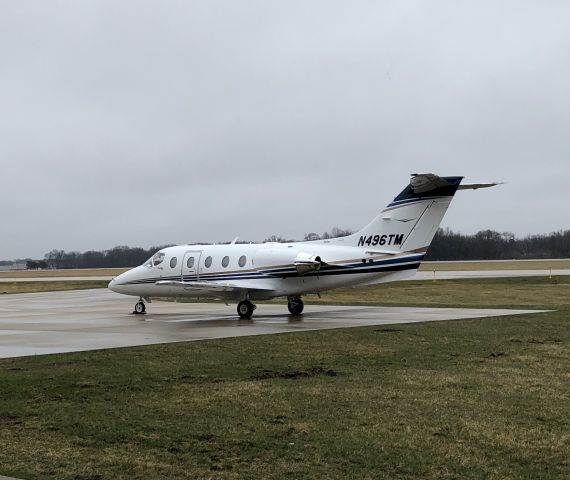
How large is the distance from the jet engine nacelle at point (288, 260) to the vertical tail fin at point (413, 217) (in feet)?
6.11

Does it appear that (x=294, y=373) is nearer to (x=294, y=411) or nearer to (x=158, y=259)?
(x=294, y=411)

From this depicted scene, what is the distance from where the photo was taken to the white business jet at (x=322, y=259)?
23766mm

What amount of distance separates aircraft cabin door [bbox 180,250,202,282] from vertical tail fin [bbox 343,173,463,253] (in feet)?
23.2

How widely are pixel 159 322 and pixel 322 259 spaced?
596 centimetres

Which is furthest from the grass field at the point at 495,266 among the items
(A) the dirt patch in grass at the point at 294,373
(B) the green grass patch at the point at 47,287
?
(A) the dirt patch in grass at the point at 294,373

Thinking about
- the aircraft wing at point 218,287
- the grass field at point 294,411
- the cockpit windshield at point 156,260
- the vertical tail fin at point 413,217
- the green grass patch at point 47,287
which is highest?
the vertical tail fin at point 413,217

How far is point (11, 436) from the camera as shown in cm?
792

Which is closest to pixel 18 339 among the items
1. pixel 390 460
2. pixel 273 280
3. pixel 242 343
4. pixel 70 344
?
pixel 70 344

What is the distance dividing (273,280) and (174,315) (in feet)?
16.7

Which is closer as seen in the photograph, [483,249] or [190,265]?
[190,265]

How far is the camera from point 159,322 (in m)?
24.7

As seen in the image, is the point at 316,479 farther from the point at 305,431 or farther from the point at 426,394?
the point at 426,394

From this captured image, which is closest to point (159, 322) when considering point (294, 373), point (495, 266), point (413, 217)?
point (413, 217)

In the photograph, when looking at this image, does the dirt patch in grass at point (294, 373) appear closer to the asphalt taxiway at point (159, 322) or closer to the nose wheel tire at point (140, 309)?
the asphalt taxiway at point (159, 322)
